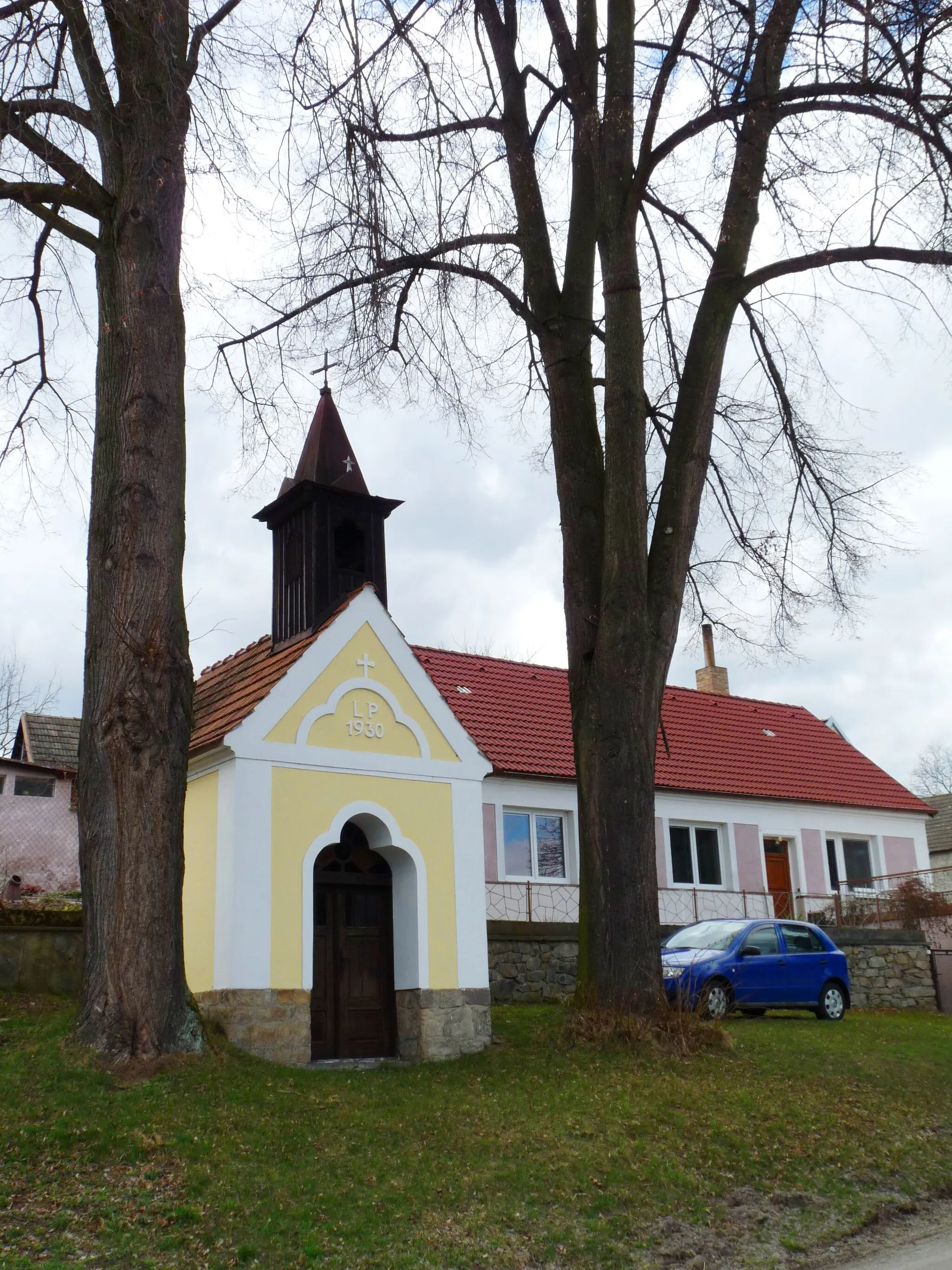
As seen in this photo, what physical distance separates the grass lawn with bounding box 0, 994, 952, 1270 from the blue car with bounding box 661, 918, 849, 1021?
387cm

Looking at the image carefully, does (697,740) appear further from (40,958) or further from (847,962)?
(40,958)

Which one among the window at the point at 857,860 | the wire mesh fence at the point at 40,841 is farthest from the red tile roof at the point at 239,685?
the window at the point at 857,860

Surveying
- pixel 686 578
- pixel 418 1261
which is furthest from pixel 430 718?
pixel 418 1261

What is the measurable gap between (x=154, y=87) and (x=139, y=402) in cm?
299

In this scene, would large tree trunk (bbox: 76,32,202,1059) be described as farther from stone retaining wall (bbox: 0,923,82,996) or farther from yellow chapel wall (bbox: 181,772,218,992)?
stone retaining wall (bbox: 0,923,82,996)

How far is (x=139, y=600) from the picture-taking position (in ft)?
33.5

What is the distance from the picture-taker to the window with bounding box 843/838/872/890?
83.5ft

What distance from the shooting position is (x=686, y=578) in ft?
43.4

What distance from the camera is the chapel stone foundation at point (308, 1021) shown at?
36.7 feet

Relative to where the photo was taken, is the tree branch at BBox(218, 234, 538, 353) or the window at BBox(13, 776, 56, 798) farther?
the window at BBox(13, 776, 56, 798)

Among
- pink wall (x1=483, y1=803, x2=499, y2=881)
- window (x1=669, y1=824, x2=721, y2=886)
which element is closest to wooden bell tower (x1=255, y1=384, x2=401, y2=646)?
pink wall (x1=483, y1=803, x2=499, y2=881)

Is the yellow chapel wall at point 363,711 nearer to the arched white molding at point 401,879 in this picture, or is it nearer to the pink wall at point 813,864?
the arched white molding at point 401,879

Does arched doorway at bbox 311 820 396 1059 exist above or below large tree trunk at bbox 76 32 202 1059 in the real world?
below

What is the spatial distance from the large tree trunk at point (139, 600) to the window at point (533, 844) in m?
10.4
